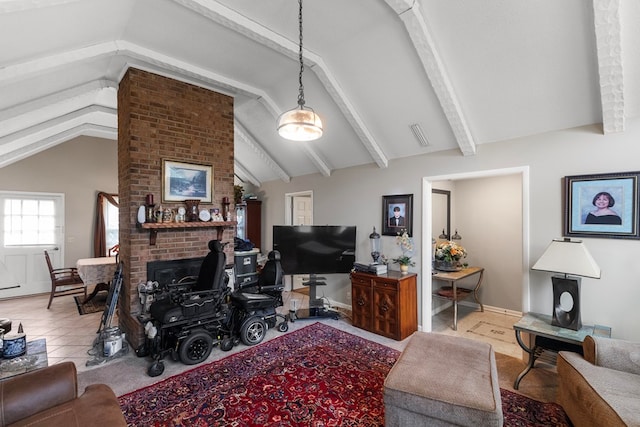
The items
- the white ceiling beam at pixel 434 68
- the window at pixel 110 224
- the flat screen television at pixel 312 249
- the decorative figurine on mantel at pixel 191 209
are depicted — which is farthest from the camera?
the window at pixel 110 224

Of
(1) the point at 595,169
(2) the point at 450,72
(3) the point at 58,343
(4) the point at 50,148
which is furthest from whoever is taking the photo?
(4) the point at 50,148

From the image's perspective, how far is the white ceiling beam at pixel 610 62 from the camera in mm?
2033

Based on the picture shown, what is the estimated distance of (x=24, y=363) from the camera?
6.44ft

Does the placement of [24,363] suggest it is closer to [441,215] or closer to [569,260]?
[569,260]

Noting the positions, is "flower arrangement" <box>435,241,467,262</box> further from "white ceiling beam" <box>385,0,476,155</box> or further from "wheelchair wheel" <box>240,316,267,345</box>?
"wheelchair wheel" <box>240,316,267,345</box>

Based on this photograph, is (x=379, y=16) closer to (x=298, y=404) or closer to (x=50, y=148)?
(x=298, y=404)

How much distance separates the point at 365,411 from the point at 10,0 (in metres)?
3.73

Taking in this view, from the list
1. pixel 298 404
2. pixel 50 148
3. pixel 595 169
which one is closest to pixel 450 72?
pixel 595 169

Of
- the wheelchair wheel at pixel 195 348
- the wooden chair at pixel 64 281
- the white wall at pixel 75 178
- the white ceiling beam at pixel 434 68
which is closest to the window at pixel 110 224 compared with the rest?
the white wall at pixel 75 178

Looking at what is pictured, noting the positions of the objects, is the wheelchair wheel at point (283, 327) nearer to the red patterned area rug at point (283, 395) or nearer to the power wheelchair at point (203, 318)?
the power wheelchair at point (203, 318)

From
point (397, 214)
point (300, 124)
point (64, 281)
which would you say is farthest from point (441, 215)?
point (64, 281)

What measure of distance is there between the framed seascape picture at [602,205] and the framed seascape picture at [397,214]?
5.62 ft

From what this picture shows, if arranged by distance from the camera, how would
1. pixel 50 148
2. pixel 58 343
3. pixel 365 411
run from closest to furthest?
pixel 365 411, pixel 58 343, pixel 50 148

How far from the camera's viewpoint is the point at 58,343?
3561 millimetres
